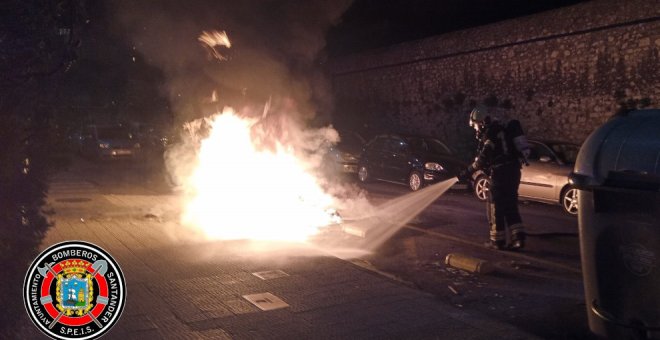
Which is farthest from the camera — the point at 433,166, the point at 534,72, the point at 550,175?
the point at 534,72

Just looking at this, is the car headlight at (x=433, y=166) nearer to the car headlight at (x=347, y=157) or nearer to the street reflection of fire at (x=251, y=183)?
the car headlight at (x=347, y=157)

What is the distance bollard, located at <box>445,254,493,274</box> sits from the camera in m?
6.56

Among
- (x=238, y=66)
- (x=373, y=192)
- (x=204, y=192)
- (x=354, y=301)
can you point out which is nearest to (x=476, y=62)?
(x=373, y=192)

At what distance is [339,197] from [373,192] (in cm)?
237

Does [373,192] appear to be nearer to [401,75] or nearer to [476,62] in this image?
[476,62]

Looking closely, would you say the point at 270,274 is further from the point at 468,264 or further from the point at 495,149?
the point at 495,149

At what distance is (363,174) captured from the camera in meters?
16.9

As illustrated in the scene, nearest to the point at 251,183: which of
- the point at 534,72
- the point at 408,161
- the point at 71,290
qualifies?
the point at 408,161

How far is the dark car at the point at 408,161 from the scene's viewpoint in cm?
1446

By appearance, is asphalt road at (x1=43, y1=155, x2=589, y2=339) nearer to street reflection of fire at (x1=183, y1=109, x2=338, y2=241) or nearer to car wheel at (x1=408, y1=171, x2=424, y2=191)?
street reflection of fire at (x1=183, y1=109, x2=338, y2=241)

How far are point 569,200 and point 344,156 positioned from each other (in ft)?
25.8

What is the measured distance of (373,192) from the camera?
1446 cm

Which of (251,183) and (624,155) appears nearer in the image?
(624,155)

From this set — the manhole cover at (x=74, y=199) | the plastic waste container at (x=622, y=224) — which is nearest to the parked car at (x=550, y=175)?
the plastic waste container at (x=622, y=224)
